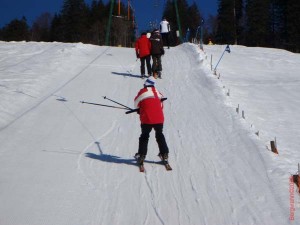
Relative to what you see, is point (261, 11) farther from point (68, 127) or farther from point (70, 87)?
point (68, 127)

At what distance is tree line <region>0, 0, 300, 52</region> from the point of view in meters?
62.9

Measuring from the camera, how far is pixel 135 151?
10.2 m

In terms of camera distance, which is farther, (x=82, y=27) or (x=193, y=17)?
(x=193, y=17)

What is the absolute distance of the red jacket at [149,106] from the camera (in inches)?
349

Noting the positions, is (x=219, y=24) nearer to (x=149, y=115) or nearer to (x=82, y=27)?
(x=82, y=27)

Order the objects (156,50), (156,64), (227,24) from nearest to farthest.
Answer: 1. (156,50)
2. (156,64)
3. (227,24)

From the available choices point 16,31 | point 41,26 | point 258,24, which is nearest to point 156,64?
point 258,24

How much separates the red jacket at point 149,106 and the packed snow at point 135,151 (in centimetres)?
99

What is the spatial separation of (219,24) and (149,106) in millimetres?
60024

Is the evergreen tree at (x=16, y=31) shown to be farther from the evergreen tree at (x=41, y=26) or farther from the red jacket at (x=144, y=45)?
the red jacket at (x=144, y=45)

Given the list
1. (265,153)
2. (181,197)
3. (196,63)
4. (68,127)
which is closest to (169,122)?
(68,127)

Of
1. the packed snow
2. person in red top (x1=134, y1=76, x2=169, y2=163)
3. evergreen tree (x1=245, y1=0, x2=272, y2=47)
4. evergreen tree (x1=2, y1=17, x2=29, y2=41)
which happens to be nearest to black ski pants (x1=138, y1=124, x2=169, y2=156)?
person in red top (x1=134, y1=76, x2=169, y2=163)

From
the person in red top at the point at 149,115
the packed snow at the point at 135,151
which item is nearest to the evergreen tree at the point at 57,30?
the packed snow at the point at 135,151

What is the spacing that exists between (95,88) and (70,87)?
91 cm
